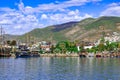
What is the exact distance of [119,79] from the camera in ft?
210

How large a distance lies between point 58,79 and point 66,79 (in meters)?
1.52

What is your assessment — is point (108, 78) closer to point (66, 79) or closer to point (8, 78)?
point (66, 79)

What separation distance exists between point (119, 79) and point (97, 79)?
3.96 meters

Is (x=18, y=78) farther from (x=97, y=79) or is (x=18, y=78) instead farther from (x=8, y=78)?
(x=97, y=79)

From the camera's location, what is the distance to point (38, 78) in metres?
65.7

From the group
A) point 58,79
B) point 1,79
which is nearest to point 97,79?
point 58,79

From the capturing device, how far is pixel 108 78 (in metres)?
66.2

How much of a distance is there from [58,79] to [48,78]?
225 centimetres

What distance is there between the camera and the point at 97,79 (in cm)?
6419

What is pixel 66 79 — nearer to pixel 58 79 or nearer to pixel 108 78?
pixel 58 79

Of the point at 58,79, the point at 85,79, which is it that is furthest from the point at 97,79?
the point at 58,79

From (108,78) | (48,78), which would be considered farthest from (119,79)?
(48,78)

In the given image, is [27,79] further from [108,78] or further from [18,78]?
[108,78]

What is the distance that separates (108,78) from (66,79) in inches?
315
